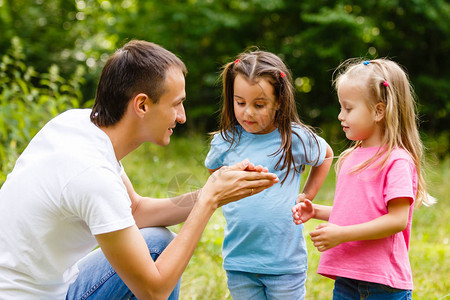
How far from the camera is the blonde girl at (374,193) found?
1.82 meters

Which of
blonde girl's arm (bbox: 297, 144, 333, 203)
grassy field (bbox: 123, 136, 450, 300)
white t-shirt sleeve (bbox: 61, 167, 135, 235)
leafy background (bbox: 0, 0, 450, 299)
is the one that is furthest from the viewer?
leafy background (bbox: 0, 0, 450, 299)

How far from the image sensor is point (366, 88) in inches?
76.0

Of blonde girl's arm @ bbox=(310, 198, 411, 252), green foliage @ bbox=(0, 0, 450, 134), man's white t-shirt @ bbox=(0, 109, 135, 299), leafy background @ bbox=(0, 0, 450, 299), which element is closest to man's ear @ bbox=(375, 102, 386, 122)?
blonde girl's arm @ bbox=(310, 198, 411, 252)

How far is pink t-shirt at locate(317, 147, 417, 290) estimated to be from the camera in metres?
1.83

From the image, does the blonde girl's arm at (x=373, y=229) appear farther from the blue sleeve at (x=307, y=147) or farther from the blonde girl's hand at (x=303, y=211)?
the blue sleeve at (x=307, y=147)

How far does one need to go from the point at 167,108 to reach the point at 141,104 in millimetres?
109

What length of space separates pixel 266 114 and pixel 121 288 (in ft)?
3.29

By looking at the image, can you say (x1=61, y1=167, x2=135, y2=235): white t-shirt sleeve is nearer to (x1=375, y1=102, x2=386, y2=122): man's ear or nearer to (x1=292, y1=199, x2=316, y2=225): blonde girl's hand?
(x1=292, y1=199, x2=316, y2=225): blonde girl's hand

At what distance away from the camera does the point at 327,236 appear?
184 cm

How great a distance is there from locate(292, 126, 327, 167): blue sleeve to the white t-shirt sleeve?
0.86m

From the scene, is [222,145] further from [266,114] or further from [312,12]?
[312,12]

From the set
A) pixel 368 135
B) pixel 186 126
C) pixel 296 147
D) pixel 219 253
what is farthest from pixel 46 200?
pixel 186 126

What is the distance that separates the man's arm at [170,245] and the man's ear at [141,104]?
0.39 metres

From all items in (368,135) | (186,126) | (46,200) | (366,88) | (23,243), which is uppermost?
(366,88)
